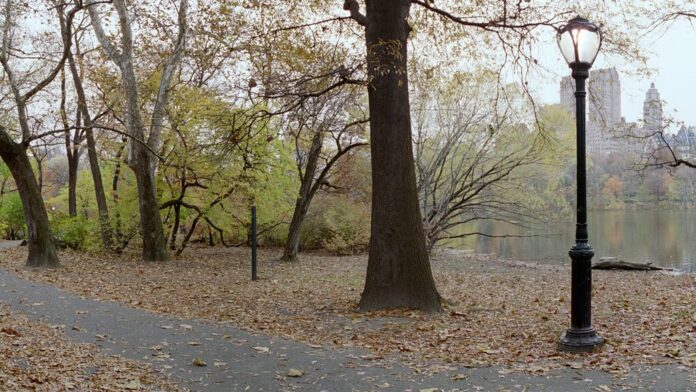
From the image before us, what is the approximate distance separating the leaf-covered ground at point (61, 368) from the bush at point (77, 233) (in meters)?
14.8

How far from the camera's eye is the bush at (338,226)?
87.0ft

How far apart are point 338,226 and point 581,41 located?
66.9 ft

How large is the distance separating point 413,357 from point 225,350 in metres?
2.14

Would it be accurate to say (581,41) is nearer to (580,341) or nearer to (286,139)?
(580,341)

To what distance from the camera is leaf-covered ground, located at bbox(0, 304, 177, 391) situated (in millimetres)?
5312

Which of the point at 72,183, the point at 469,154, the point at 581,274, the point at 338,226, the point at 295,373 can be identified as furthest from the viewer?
the point at 338,226

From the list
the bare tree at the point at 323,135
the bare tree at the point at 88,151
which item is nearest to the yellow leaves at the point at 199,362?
the bare tree at the point at 323,135

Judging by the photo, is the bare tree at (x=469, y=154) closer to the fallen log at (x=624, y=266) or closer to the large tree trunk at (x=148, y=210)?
the fallen log at (x=624, y=266)

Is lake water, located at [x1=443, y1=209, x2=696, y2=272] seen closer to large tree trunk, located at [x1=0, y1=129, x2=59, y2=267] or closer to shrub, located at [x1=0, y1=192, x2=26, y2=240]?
large tree trunk, located at [x1=0, y1=129, x2=59, y2=267]

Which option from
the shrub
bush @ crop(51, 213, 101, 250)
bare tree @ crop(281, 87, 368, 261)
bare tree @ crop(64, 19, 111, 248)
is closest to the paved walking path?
bare tree @ crop(281, 87, 368, 261)

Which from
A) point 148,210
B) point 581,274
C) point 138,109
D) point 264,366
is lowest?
point 264,366

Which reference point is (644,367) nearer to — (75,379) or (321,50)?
(75,379)

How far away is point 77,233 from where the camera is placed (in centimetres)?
2200

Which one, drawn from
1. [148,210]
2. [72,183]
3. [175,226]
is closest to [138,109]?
[148,210]
